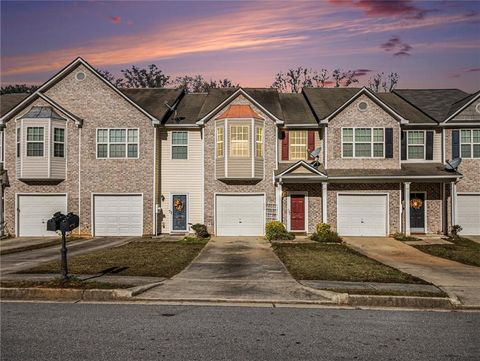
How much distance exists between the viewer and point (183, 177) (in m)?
24.2

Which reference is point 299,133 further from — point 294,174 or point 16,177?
point 16,177

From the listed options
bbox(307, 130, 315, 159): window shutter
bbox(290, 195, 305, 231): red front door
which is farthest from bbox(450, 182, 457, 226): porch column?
bbox(290, 195, 305, 231): red front door

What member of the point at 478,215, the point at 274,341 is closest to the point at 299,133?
the point at 478,215

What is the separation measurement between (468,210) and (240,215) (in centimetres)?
1317

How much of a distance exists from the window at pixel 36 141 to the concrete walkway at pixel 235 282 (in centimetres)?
1181

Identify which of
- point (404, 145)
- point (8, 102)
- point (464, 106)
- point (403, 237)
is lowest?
point (403, 237)

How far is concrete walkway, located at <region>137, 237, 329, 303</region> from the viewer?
32.5 ft

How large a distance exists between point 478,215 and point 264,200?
12.4 meters

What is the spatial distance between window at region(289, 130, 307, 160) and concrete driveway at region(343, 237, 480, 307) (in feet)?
17.9

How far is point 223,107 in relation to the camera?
23.7 metres

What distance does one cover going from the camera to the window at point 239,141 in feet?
75.4

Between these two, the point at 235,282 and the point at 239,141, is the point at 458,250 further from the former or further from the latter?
the point at 235,282

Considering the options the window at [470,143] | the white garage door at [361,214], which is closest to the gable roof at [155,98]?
the white garage door at [361,214]

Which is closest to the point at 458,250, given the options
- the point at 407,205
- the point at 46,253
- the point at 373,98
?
the point at 407,205
